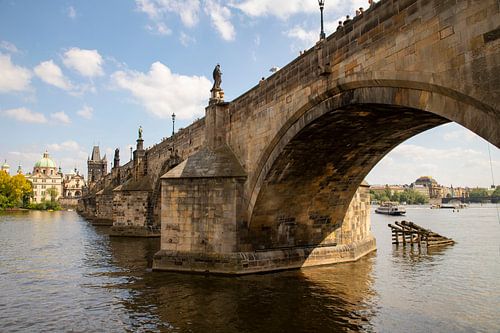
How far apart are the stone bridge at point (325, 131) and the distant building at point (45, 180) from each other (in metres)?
133

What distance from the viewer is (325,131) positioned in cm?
1320

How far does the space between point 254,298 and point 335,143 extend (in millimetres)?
6295

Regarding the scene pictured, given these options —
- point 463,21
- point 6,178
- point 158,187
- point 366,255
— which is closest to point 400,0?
point 463,21

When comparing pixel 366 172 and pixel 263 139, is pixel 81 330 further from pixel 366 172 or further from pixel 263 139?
pixel 366 172

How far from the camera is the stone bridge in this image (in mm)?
6793

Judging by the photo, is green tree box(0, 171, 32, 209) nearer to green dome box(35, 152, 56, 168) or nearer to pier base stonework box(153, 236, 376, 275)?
green dome box(35, 152, 56, 168)

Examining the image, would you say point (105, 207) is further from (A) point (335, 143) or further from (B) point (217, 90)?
(A) point (335, 143)

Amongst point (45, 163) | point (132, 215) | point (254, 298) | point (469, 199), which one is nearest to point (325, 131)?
point (254, 298)

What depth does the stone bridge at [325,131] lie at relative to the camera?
267 inches

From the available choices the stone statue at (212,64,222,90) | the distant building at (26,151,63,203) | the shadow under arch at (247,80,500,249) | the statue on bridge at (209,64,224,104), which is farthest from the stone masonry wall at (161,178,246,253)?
the distant building at (26,151,63,203)

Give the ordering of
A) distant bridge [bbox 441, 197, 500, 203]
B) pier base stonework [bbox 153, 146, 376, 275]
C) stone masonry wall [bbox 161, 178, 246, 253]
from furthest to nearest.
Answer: distant bridge [bbox 441, 197, 500, 203] → stone masonry wall [bbox 161, 178, 246, 253] → pier base stonework [bbox 153, 146, 376, 275]

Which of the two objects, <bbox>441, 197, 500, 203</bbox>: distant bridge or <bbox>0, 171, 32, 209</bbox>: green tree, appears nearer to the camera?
<bbox>0, 171, 32, 209</bbox>: green tree

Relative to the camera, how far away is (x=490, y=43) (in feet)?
20.2

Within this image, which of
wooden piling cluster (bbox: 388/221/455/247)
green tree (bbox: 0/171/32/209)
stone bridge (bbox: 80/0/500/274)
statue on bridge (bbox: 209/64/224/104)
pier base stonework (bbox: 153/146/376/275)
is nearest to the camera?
stone bridge (bbox: 80/0/500/274)
